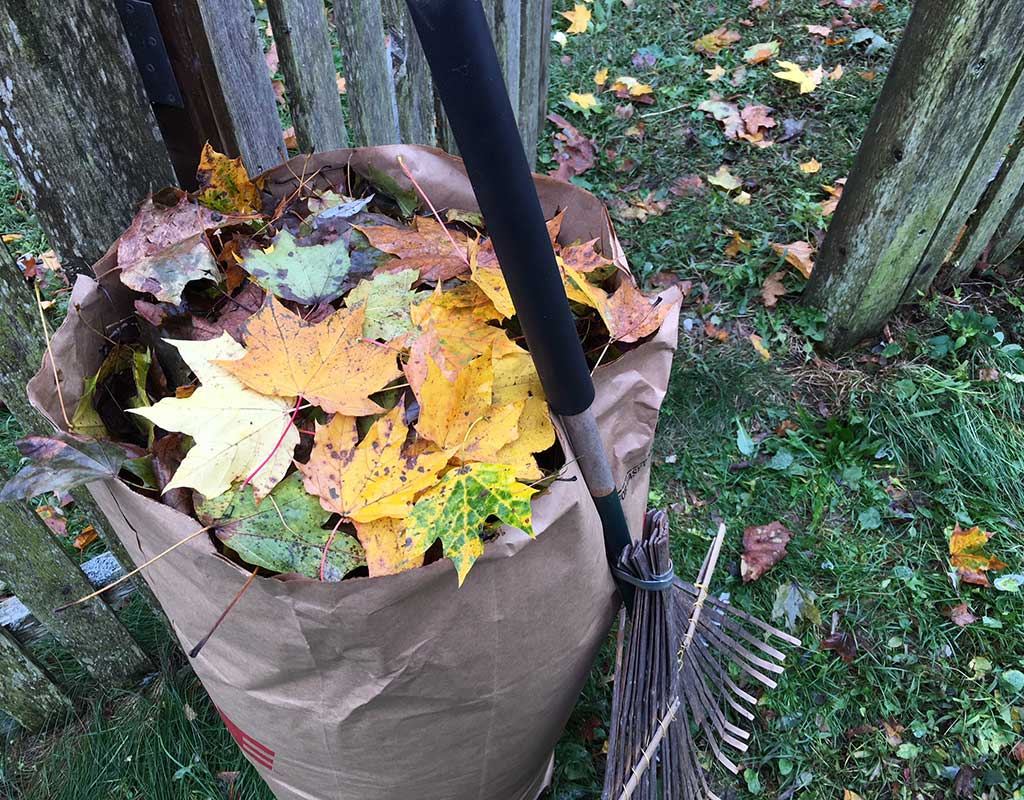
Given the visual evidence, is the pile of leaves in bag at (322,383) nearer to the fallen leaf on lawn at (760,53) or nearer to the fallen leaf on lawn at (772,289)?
the fallen leaf on lawn at (772,289)

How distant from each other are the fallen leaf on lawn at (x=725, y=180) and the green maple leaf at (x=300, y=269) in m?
1.91

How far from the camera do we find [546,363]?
83 centimetres

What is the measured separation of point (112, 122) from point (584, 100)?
2.14m

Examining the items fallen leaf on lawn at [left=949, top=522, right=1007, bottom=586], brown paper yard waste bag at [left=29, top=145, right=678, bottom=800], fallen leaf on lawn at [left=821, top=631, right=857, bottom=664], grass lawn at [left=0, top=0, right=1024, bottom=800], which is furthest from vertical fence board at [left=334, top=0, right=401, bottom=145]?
fallen leaf on lawn at [left=949, top=522, right=1007, bottom=586]

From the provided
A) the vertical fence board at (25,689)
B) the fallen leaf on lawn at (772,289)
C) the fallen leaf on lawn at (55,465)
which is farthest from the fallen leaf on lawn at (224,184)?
the fallen leaf on lawn at (772,289)

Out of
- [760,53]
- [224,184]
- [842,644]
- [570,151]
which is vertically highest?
[224,184]

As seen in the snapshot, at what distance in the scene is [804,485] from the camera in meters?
1.95

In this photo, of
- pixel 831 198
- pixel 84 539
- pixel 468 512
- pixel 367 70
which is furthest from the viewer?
pixel 831 198

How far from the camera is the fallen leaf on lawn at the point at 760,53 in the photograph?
9.78 feet

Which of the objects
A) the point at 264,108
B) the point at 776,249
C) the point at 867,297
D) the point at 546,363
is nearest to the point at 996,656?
the point at 867,297

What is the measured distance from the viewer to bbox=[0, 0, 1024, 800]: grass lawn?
157 cm

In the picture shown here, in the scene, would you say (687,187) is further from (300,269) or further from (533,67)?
(300,269)

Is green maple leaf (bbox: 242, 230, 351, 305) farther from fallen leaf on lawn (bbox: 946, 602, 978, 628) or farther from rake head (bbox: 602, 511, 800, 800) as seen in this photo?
fallen leaf on lawn (bbox: 946, 602, 978, 628)

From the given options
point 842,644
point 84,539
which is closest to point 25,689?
point 84,539
